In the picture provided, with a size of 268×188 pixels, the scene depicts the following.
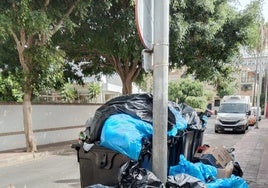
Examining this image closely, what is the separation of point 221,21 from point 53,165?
872cm

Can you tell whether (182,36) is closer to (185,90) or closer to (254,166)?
(254,166)

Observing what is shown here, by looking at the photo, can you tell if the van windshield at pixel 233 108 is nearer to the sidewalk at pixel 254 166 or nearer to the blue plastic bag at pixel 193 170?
the sidewalk at pixel 254 166

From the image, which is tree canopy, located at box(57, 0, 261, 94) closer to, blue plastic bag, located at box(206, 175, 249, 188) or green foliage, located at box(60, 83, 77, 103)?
green foliage, located at box(60, 83, 77, 103)

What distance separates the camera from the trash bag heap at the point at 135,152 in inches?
128

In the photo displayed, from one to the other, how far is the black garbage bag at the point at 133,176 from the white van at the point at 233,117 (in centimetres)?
1778

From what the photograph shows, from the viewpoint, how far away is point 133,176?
3211 mm

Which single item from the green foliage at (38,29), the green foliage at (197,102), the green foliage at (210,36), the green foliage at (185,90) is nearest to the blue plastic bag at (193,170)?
the green foliage at (38,29)

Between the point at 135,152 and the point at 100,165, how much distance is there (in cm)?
69

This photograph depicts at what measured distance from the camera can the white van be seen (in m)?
20.0

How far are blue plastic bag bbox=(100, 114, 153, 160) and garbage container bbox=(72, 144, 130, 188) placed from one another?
0.52 ft

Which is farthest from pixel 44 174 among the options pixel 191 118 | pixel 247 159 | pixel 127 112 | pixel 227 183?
pixel 247 159

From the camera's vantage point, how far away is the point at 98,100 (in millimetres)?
20953

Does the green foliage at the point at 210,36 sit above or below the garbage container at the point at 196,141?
above

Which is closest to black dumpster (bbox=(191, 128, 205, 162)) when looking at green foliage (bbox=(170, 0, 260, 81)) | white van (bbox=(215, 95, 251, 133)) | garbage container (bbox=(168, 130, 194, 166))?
garbage container (bbox=(168, 130, 194, 166))
